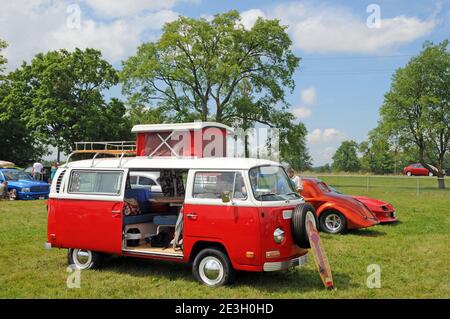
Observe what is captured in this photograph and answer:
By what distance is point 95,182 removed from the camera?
866 centimetres

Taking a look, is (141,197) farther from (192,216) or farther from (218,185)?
(218,185)

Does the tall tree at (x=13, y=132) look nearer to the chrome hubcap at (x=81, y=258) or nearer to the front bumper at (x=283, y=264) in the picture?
the chrome hubcap at (x=81, y=258)

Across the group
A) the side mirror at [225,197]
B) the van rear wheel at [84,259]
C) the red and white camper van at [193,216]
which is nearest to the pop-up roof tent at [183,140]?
the red and white camper van at [193,216]

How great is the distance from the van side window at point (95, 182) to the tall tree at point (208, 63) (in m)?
33.5

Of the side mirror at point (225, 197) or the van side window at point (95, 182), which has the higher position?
the van side window at point (95, 182)

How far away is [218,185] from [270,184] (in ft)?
2.69

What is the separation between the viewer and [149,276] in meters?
8.32

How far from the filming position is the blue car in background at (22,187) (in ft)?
73.5

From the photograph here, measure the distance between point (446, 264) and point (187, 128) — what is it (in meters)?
5.54

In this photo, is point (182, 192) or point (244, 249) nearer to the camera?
point (244, 249)

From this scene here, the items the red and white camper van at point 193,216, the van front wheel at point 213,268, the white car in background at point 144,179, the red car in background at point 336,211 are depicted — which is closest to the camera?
the red and white camper van at point 193,216

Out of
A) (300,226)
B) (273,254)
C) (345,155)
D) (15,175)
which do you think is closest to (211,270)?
(273,254)

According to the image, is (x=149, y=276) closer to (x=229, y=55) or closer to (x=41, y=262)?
(x=41, y=262)
